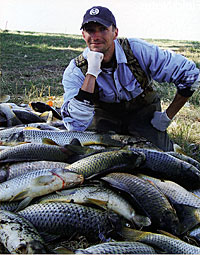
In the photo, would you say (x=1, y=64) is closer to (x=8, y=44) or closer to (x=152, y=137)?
(x=8, y=44)

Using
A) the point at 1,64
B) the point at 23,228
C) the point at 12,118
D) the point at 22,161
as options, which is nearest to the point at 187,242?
the point at 23,228

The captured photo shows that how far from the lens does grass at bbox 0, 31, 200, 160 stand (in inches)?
A: 215

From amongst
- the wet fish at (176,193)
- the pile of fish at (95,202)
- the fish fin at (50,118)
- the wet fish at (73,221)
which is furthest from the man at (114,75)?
the wet fish at (73,221)

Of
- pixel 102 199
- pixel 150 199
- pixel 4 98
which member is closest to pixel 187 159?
pixel 150 199

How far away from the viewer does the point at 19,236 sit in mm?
2309

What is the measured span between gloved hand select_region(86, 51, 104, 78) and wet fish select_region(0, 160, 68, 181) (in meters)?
1.35

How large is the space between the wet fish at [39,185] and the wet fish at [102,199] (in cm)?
6

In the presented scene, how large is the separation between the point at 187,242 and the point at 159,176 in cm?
68

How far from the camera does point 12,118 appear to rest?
507cm

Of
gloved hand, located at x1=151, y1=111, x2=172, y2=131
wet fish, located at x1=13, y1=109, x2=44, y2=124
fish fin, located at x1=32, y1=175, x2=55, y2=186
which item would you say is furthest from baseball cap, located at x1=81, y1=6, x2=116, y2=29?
fish fin, located at x1=32, y1=175, x2=55, y2=186

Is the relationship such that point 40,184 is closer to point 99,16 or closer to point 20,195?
point 20,195

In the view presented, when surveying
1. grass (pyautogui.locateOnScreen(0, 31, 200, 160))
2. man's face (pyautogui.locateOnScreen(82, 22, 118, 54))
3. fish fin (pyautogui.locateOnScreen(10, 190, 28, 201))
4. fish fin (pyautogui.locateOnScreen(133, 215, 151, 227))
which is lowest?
grass (pyautogui.locateOnScreen(0, 31, 200, 160))

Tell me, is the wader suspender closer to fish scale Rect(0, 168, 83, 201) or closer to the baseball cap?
the baseball cap

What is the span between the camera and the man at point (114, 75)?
13.3ft
